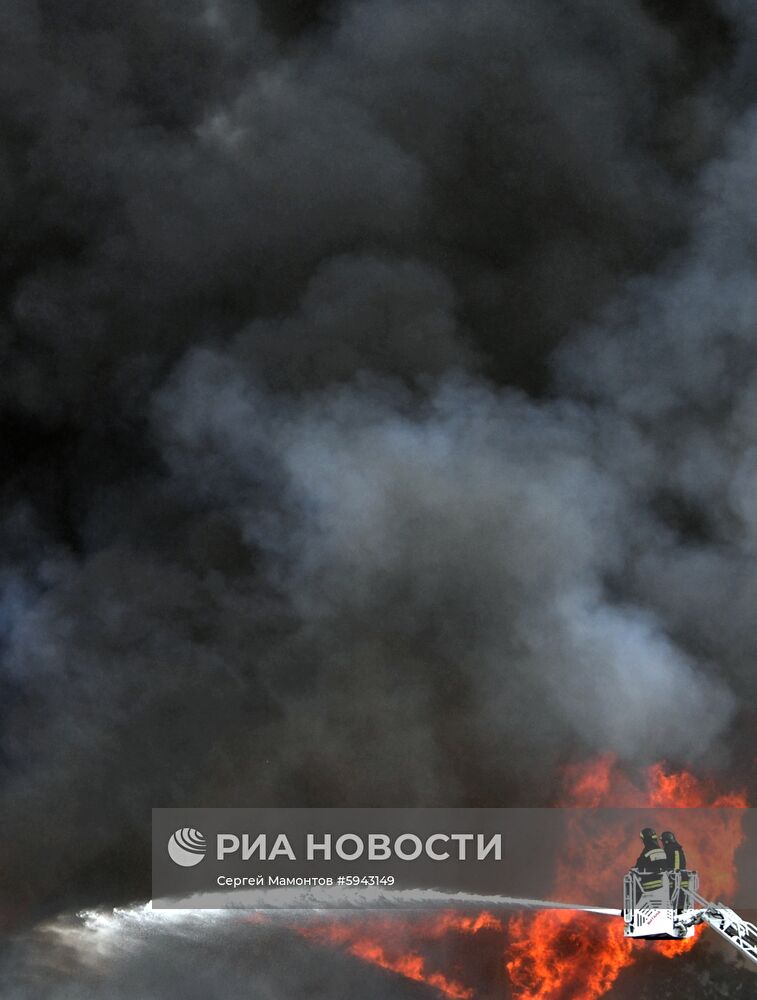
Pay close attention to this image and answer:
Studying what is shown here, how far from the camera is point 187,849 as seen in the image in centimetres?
Result: 2564

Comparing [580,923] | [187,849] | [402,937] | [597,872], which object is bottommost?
[402,937]

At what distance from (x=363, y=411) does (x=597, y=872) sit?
10.6m

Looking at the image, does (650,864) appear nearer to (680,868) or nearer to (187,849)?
(680,868)

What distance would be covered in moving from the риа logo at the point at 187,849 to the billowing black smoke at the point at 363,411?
1.38 meters

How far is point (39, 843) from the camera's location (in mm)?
26547

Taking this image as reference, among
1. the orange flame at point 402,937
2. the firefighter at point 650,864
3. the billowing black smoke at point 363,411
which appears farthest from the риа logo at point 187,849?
the firefighter at point 650,864

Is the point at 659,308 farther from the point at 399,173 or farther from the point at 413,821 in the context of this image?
the point at 413,821

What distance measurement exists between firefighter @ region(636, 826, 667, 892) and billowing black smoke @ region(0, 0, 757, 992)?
3.28 m

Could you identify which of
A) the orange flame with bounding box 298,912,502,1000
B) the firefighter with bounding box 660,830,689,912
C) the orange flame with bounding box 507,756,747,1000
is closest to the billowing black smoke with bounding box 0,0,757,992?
the orange flame with bounding box 507,756,747,1000

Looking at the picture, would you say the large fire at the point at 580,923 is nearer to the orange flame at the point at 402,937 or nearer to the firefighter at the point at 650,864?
the orange flame at the point at 402,937

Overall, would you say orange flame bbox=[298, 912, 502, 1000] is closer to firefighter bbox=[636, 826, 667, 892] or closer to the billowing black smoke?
the billowing black smoke

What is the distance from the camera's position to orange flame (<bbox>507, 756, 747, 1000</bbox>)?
84.4 feet

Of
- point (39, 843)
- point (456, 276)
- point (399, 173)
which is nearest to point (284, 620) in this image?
point (39, 843)

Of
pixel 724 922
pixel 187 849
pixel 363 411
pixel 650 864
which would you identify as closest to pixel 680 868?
pixel 650 864
